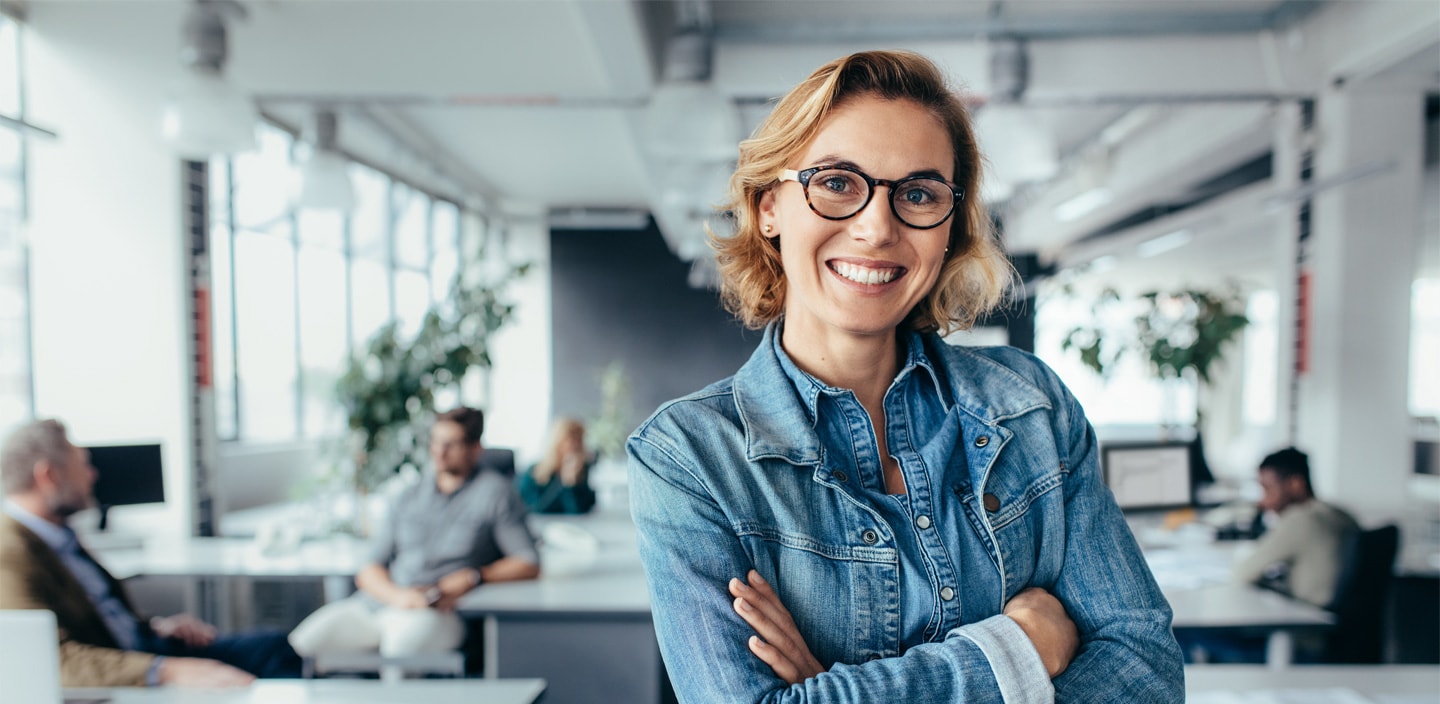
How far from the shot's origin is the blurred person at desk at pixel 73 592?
8.95ft

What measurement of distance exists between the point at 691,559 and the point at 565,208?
1070cm

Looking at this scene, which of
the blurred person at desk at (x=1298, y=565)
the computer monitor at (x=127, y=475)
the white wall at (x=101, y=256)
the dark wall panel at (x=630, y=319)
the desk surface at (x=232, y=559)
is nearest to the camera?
the blurred person at desk at (x=1298, y=565)

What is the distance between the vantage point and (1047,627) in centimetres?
108

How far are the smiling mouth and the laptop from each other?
175 cm

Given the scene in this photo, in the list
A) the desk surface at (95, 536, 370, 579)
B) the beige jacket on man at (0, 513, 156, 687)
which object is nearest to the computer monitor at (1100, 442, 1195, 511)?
the desk surface at (95, 536, 370, 579)

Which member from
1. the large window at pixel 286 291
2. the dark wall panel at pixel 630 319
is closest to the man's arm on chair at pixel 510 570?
the large window at pixel 286 291

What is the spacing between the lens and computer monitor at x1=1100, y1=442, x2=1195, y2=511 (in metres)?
3.62

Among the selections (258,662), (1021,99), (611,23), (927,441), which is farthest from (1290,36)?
(258,662)

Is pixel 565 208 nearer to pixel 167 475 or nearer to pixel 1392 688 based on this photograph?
pixel 167 475

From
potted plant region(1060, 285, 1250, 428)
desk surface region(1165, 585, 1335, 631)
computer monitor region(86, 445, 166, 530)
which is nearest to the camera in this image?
desk surface region(1165, 585, 1335, 631)

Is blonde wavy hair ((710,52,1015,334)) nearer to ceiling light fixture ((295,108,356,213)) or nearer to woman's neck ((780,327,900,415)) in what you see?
woman's neck ((780,327,900,415))

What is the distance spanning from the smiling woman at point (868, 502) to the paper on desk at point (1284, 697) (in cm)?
117

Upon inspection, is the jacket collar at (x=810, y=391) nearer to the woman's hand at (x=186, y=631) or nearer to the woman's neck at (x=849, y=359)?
the woman's neck at (x=849, y=359)

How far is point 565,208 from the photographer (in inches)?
447
